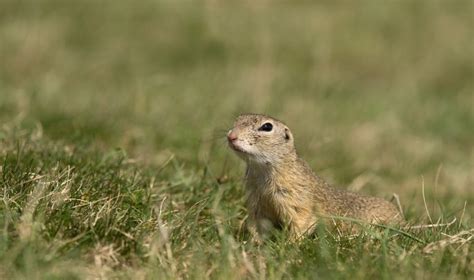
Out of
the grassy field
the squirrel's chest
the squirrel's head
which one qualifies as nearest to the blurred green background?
the grassy field

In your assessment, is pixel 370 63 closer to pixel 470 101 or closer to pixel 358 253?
pixel 470 101

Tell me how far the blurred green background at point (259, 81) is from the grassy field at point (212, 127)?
29 mm

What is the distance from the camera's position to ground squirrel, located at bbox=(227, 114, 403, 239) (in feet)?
17.1

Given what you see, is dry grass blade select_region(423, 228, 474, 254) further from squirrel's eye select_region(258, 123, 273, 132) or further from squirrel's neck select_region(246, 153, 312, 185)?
squirrel's eye select_region(258, 123, 273, 132)

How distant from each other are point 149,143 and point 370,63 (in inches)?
259

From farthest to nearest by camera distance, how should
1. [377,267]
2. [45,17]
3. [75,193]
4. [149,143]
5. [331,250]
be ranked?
1. [45,17]
2. [149,143]
3. [75,193]
4. [331,250]
5. [377,267]

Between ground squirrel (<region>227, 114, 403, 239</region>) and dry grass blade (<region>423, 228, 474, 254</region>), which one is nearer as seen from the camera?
dry grass blade (<region>423, 228, 474, 254</region>)

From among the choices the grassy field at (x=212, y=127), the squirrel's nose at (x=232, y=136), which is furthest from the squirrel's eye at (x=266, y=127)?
the grassy field at (x=212, y=127)

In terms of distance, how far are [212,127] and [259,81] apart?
305 centimetres

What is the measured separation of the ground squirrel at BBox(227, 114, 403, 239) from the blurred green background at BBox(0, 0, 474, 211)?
0.37 m

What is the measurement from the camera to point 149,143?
7.08m

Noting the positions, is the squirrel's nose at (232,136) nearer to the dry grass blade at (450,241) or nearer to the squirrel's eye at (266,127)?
the squirrel's eye at (266,127)

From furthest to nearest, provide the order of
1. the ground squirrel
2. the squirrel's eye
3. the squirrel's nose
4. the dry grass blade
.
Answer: the squirrel's eye < the ground squirrel < the squirrel's nose < the dry grass blade

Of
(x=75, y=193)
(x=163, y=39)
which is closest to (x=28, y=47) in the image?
(x=163, y=39)
